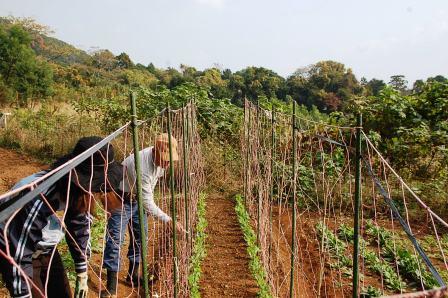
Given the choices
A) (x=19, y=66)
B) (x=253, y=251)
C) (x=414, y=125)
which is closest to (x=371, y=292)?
(x=253, y=251)

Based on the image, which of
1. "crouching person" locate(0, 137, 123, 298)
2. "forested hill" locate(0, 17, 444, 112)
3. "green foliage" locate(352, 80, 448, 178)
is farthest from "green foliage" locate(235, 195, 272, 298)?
"forested hill" locate(0, 17, 444, 112)

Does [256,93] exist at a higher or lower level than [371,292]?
higher

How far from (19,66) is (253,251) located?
57.6 feet

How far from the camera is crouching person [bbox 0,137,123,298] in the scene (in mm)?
1737

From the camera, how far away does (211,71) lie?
30.7m

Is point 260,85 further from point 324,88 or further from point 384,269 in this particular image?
point 384,269

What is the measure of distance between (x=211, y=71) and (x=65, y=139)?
22041 millimetres

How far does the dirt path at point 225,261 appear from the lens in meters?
3.94

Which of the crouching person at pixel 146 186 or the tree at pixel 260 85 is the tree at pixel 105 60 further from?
the crouching person at pixel 146 186

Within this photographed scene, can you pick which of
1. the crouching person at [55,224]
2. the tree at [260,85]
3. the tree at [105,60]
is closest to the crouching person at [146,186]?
the crouching person at [55,224]

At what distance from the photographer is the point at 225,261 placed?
466cm

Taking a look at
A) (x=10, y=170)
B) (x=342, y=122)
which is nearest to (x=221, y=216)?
(x=342, y=122)

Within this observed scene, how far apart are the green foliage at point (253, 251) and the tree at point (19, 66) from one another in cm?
1556

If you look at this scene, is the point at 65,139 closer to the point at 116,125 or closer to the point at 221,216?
the point at 116,125
